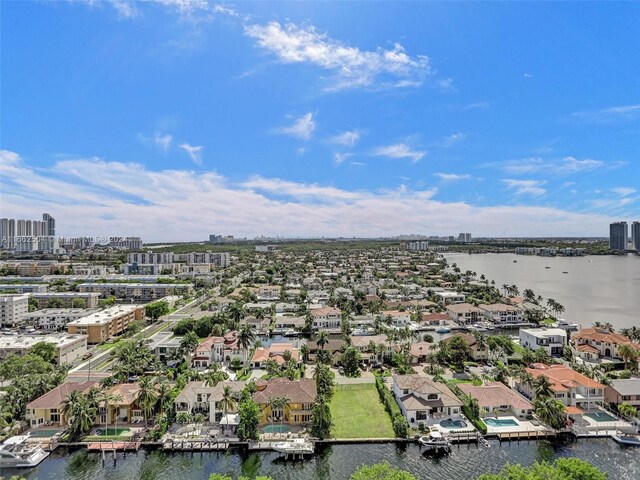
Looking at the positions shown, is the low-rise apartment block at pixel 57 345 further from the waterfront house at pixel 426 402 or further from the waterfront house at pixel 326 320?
the waterfront house at pixel 426 402

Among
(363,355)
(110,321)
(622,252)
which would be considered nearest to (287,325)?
(363,355)

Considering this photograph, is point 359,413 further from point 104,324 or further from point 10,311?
point 10,311

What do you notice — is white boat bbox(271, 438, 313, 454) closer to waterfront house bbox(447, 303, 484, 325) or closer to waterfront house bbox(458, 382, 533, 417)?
waterfront house bbox(458, 382, 533, 417)

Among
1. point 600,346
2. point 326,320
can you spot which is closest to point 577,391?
point 600,346

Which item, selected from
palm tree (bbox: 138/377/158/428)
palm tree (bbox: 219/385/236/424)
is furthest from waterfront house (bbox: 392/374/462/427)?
palm tree (bbox: 138/377/158/428)

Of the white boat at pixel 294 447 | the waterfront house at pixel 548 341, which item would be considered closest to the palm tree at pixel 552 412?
the white boat at pixel 294 447

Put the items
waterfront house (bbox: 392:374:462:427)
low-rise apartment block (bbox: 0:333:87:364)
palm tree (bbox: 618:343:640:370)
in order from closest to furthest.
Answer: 1. waterfront house (bbox: 392:374:462:427)
2. palm tree (bbox: 618:343:640:370)
3. low-rise apartment block (bbox: 0:333:87:364)

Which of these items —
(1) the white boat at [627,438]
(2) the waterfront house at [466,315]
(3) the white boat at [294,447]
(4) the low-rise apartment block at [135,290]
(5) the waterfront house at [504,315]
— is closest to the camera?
(3) the white boat at [294,447]

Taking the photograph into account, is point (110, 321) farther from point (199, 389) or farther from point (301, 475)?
point (301, 475)

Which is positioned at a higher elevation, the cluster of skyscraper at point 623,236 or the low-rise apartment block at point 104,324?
the cluster of skyscraper at point 623,236
